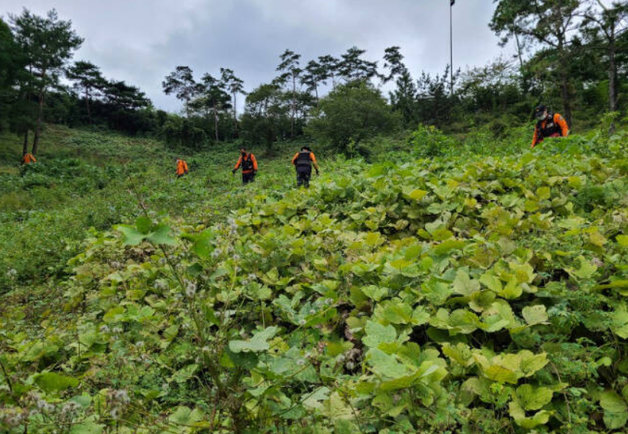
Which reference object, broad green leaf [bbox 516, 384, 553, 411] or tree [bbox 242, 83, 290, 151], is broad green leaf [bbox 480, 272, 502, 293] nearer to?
broad green leaf [bbox 516, 384, 553, 411]

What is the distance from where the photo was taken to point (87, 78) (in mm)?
44750

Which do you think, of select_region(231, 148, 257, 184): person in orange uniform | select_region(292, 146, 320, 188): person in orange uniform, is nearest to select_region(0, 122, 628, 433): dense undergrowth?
select_region(292, 146, 320, 188): person in orange uniform

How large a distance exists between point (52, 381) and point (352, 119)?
91.0 feet

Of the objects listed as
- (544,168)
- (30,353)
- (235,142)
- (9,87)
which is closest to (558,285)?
(544,168)

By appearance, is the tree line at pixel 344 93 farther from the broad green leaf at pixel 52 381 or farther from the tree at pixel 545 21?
the broad green leaf at pixel 52 381

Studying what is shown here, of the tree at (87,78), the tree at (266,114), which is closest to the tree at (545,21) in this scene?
the tree at (266,114)

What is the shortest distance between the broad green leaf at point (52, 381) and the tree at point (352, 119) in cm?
2565

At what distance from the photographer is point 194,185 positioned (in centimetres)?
1330

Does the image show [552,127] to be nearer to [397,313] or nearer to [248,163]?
[397,313]

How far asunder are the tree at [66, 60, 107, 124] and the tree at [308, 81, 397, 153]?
3386 centimetres

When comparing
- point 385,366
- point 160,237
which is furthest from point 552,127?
point 160,237

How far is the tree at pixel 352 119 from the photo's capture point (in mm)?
27172

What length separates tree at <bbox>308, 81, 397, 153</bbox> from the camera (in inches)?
1070

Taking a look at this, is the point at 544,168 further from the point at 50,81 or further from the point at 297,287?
the point at 50,81
